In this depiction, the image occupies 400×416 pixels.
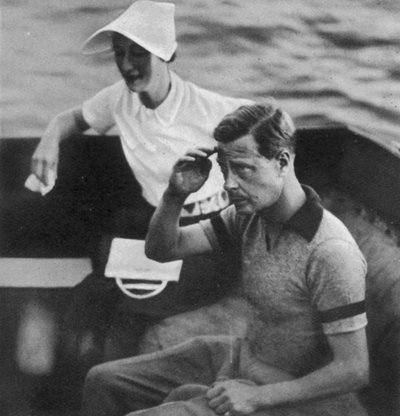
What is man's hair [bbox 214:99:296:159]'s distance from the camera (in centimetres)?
282

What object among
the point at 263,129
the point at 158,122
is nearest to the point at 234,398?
the point at 263,129

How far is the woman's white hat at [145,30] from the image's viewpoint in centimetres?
318

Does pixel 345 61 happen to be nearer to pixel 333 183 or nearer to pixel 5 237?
pixel 333 183

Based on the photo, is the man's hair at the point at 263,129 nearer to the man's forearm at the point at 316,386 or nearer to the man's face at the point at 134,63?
the man's face at the point at 134,63

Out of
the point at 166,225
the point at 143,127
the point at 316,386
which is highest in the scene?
the point at 143,127

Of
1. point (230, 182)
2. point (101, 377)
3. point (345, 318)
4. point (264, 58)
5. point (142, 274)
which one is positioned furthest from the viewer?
point (264, 58)

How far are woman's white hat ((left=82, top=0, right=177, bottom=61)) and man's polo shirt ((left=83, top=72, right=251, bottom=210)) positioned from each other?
0.12 metres

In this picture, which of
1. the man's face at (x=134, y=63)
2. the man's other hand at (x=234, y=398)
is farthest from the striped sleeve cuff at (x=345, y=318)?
the man's face at (x=134, y=63)

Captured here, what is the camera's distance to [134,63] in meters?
3.21

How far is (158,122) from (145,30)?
0.32 m

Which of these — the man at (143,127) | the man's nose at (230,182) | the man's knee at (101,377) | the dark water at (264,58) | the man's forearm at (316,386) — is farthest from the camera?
the dark water at (264,58)

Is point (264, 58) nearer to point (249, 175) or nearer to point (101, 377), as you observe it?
point (249, 175)

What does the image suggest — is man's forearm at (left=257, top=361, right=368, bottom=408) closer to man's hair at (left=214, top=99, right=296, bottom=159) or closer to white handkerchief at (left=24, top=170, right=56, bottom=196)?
man's hair at (left=214, top=99, right=296, bottom=159)

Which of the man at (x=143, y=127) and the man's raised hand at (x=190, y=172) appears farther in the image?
the man at (x=143, y=127)
